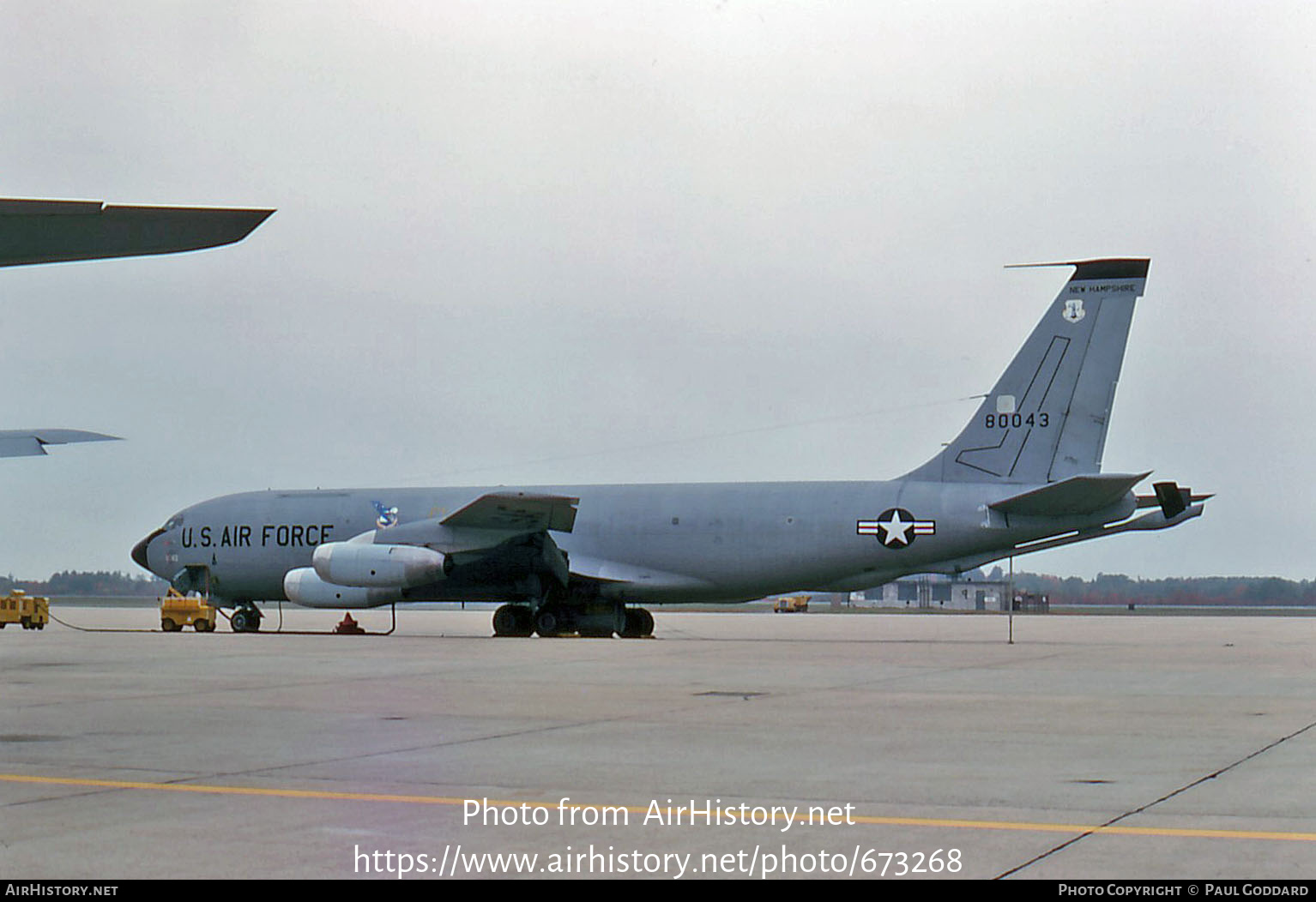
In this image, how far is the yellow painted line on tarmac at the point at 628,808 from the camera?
19.6 ft

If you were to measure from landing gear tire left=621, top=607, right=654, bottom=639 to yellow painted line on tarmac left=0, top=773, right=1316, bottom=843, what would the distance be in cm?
2354

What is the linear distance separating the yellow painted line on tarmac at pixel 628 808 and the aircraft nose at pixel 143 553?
29028 millimetres

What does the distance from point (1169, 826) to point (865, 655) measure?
49.4 feet

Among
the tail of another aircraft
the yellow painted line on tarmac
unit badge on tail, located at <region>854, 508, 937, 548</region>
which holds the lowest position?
the yellow painted line on tarmac

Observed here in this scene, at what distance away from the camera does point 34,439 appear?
1845 centimetres

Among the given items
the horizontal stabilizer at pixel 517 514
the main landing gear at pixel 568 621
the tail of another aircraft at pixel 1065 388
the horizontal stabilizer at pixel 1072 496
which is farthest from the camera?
the main landing gear at pixel 568 621

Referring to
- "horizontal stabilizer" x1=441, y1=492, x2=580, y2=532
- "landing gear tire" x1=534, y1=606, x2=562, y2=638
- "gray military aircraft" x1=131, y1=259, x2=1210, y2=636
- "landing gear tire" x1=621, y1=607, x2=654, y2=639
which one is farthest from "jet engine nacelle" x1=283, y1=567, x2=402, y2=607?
"landing gear tire" x1=621, y1=607, x2=654, y2=639

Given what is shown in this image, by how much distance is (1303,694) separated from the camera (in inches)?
545

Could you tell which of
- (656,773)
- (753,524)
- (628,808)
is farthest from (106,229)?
(753,524)

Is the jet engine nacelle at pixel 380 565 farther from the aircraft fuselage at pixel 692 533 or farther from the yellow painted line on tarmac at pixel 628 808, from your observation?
the yellow painted line on tarmac at pixel 628 808

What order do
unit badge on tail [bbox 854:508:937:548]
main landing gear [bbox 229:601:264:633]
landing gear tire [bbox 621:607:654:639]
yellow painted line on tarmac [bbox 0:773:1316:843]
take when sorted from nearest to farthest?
yellow painted line on tarmac [bbox 0:773:1316:843], unit badge on tail [bbox 854:508:937:548], landing gear tire [bbox 621:607:654:639], main landing gear [bbox 229:601:264:633]

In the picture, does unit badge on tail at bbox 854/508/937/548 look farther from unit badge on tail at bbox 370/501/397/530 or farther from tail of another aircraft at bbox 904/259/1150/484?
unit badge on tail at bbox 370/501/397/530

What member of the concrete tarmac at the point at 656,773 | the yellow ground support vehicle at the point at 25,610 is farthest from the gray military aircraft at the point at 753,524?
the concrete tarmac at the point at 656,773

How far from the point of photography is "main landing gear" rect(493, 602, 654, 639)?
30.1 m
